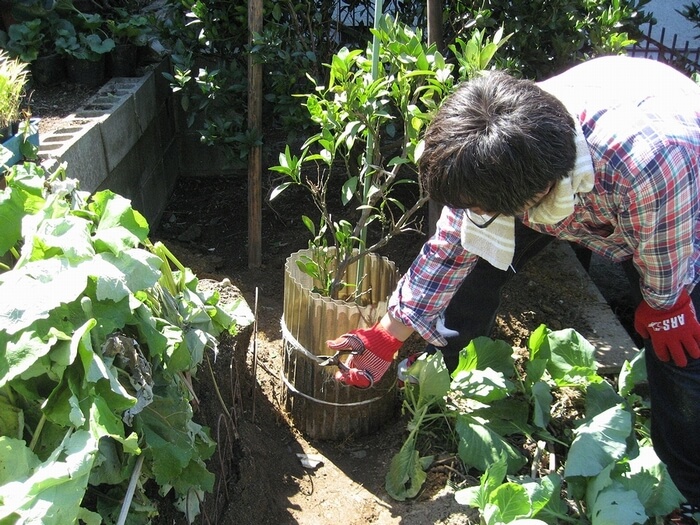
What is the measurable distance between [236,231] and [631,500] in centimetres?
274

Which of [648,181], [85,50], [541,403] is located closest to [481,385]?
[541,403]

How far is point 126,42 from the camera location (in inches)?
158

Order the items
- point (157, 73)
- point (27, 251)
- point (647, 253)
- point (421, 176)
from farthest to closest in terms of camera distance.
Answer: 1. point (157, 73)
2. point (647, 253)
3. point (421, 176)
4. point (27, 251)

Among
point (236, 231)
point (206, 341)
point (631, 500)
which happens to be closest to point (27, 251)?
point (206, 341)

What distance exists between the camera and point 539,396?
98.7 inches

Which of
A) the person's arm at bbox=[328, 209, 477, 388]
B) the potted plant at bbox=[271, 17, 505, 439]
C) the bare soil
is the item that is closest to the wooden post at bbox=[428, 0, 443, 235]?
the potted plant at bbox=[271, 17, 505, 439]

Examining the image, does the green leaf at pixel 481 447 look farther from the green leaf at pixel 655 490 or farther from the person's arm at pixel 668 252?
the person's arm at pixel 668 252

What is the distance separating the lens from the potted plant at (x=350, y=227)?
2.32 m

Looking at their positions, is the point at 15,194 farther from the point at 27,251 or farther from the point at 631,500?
the point at 631,500

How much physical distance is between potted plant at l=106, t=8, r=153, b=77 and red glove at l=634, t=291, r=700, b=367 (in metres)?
3.10

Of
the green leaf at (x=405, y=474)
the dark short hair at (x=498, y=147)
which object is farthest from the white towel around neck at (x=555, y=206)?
the green leaf at (x=405, y=474)

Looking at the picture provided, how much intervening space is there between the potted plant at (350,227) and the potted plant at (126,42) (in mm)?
1637

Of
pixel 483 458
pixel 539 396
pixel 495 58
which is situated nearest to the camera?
pixel 483 458

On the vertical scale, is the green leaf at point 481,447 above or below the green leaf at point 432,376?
below
